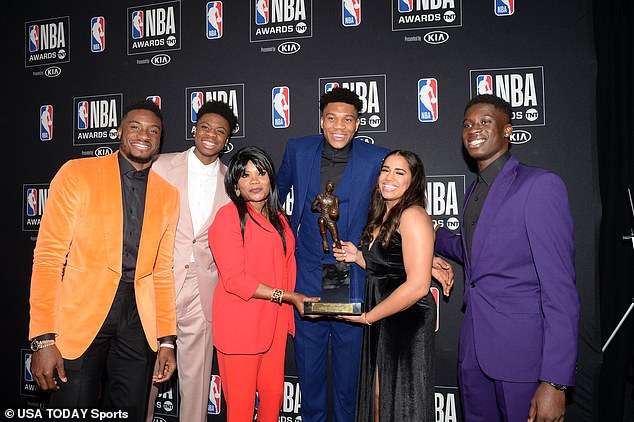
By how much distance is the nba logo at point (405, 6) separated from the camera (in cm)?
377

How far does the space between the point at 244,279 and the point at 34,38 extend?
3864 millimetres

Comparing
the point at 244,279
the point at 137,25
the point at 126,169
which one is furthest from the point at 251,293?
the point at 137,25

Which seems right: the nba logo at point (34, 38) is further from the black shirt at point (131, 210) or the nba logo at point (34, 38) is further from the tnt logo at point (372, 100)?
the tnt logo at point (372, 100)

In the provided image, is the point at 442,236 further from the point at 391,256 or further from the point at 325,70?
the point at 325,70

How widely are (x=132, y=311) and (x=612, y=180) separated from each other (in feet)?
11.9

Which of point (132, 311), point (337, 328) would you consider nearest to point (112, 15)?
point (132, 311)

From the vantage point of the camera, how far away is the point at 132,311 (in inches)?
96.8

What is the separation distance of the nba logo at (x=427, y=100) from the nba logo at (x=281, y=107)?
3.68 feet

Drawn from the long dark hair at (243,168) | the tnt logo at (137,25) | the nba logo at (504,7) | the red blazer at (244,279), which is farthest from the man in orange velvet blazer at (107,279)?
the nba logo at (504,7)

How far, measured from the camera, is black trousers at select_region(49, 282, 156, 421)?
2.34m

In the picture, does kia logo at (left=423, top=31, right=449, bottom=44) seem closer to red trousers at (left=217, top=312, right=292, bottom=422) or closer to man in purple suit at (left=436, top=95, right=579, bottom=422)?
man in purple suit at (left=436, top=95, right=579, bottom=422)

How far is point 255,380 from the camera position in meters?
2.67

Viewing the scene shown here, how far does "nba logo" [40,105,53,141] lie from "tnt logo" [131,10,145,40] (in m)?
1.15

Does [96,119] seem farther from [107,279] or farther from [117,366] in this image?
[117,366]
